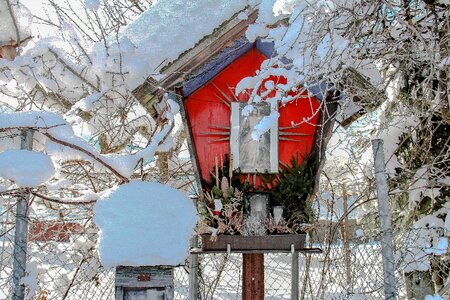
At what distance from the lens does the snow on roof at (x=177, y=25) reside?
308 cm

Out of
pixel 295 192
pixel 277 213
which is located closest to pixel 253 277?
pixel 277 213

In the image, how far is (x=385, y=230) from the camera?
8.68 feet

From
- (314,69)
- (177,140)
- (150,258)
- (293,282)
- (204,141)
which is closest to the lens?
(150,258)

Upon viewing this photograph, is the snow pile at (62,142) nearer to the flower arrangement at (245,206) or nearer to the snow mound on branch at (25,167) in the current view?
the snow mound on branch at (25,167)

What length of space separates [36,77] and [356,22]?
2.40 metres

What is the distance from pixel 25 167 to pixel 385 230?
196 cm

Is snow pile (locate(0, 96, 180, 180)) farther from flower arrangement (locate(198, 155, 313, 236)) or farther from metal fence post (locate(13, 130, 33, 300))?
flower arrangement (locate(198, 155, 313, 236))

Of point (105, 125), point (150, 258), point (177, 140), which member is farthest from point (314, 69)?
point (177, 140)

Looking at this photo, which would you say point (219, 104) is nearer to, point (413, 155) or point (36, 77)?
point (36, 77)

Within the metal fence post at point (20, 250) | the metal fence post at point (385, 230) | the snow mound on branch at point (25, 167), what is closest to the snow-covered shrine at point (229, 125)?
the metal fence post at point (385, 230)

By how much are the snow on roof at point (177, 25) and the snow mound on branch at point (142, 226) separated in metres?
1.04

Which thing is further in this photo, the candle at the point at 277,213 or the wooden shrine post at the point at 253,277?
the wooden shrine post at the point at 253,277

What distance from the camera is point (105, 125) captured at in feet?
13.6

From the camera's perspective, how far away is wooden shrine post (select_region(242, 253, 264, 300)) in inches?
130
